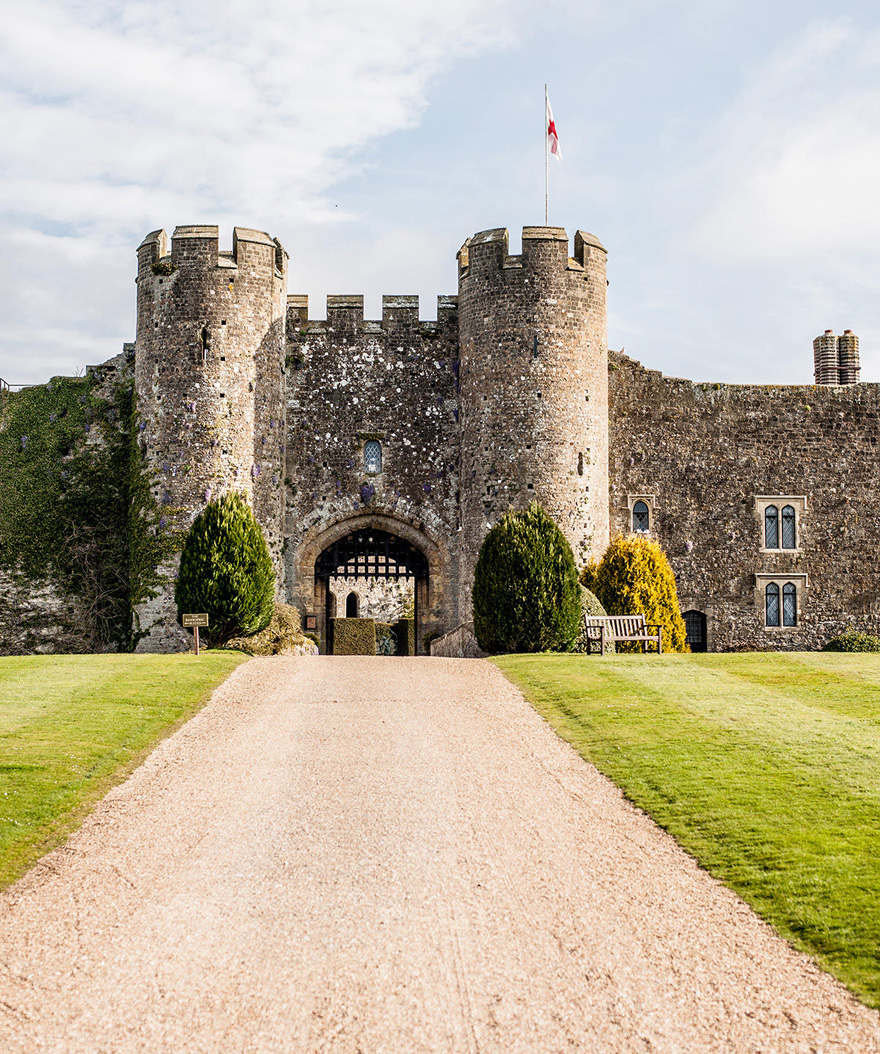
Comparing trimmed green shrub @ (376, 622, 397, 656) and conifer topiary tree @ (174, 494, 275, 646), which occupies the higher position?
conifer topiary tree @ (174, 494, 275, 646)

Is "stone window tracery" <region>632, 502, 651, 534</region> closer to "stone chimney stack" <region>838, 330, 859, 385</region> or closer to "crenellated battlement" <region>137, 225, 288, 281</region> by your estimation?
"stone chimney stack" <region>838, 330, 859, 385</region>

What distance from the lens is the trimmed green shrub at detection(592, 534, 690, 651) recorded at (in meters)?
25.8

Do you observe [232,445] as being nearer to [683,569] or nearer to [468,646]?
[468,646]

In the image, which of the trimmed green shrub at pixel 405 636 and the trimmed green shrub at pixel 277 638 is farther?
the trimmed green shrub at pixel 405 636

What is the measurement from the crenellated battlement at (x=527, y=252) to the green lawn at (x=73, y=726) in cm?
1186

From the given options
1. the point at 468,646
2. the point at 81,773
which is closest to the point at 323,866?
the point at 81,773

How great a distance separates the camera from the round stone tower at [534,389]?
88.1ft

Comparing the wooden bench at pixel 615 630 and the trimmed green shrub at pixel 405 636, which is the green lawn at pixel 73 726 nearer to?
the wooden bench at pixel 615 630

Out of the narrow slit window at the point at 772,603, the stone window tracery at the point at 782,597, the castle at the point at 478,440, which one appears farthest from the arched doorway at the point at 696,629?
the narrow slit window at the point at 772,603

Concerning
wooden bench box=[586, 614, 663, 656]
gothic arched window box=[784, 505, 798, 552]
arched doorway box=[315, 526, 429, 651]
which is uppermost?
gothic arched window box=[784, 505, 798, 552]

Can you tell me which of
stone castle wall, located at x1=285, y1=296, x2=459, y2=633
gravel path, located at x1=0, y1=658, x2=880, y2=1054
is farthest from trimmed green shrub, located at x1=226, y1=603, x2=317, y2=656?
gravel path, located at x1=0, y1=658, x2=880, y2=1054

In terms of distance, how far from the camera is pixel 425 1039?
5.88 meters

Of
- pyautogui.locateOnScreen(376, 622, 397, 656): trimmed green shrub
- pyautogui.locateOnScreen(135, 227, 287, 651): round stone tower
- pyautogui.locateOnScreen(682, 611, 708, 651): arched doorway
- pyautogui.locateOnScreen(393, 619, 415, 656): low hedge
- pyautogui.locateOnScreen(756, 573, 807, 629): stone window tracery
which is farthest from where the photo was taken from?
pyautogui.locateOnScreen(376, 622, 397, 656): trimmed green shrub

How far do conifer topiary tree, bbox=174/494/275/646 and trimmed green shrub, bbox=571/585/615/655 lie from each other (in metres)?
6.70
